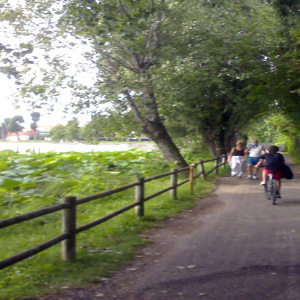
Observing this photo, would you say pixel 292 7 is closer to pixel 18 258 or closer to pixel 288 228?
pixel 288 228

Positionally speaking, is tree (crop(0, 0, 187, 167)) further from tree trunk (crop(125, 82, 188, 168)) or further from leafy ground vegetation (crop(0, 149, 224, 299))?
leafy ground vegetation (crop(0, 149, 224, 299))

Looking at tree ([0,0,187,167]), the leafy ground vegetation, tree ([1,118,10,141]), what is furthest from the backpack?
tree ([1,118,10,141])

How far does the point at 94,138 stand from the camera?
21312mm

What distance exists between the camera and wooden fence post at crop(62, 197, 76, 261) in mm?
6461

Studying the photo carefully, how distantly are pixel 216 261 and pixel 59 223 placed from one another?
3880mm

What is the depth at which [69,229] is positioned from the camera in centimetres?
650

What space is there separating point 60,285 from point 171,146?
1470 centimetres

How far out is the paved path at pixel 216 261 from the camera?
548cm

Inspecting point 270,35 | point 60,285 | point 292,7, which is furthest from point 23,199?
point 270,35

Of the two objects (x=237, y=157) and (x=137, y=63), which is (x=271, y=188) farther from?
(x=137, y=63)

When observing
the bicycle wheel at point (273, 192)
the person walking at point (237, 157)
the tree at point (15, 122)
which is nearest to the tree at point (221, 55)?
the person walking at point (237, 157)

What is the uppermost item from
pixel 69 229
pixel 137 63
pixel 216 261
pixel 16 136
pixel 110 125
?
pixel 137 63

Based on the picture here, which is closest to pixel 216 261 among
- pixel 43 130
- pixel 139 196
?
pixel 139 196

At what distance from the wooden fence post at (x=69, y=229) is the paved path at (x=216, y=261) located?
2.61 feet
